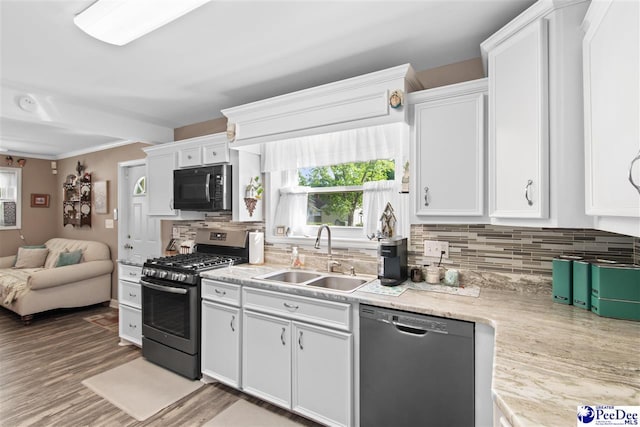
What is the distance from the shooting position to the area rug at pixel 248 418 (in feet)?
6.91

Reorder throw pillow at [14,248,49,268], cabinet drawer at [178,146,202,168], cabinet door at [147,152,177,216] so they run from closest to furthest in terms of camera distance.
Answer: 1. cabinet drawer at [178,146,202,168]
2. cabinet door at [147,152,177,216]
3. throw pillow at [14,248,49,268]

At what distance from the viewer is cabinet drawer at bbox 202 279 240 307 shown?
94.4 inches

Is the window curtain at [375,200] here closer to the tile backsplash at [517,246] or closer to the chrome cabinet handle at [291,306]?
the tile backsplash at [517,246]

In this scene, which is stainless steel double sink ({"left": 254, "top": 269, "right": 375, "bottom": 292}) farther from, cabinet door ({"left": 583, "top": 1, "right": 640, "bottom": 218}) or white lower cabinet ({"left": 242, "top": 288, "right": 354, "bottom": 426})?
cabinet door ({"left": 583, "top": 1, "right": 640, "bottom": 218})

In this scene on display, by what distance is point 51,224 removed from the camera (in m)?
5.92

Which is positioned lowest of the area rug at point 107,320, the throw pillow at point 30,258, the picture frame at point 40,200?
the area rug at point 107,320

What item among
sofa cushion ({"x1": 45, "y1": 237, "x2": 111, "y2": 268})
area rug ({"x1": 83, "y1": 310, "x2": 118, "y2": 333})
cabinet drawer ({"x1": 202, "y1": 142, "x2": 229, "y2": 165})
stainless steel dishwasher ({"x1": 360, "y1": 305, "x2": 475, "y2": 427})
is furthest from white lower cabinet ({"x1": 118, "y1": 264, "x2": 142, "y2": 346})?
stainless steel dishwasher ({"x1": 360, "y1": 305, "x2": 475, "y2": 427})

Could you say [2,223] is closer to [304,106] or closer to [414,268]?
[304,106]

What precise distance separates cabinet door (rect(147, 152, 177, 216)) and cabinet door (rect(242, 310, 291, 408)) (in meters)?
1.73

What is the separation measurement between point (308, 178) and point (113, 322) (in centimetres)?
328

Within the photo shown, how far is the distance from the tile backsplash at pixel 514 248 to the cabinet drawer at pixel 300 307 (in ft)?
2.19

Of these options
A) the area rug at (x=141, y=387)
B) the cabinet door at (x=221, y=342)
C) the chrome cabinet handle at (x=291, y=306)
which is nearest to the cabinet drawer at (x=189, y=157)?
the cabinet door at (x=221, y=342)

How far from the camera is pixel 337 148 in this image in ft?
8.80

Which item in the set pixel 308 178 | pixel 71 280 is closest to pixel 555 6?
pixel 308 178
